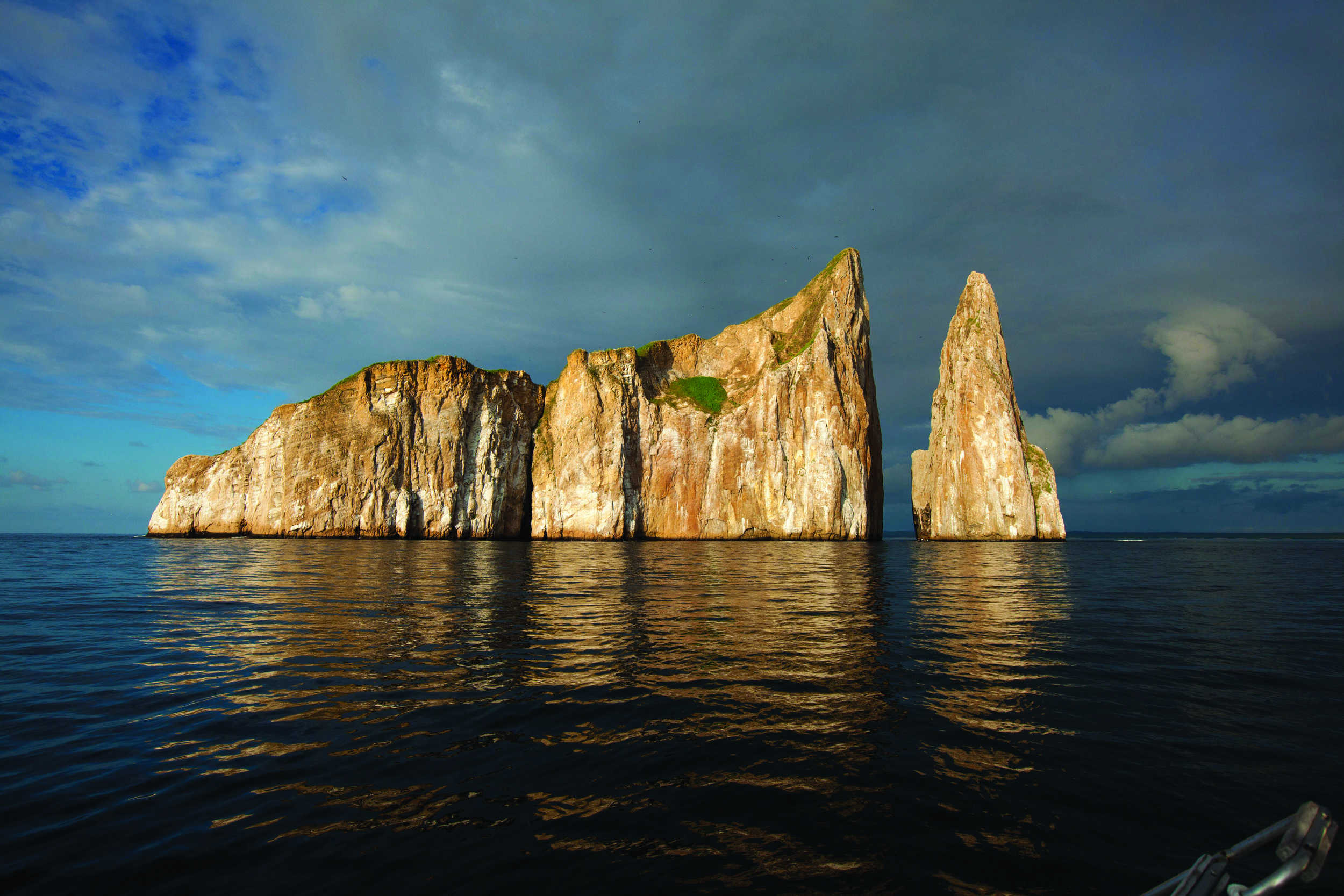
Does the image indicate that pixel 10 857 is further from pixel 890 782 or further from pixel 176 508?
pixel 176 508

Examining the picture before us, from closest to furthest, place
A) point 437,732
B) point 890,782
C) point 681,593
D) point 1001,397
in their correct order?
point 890,782 < point 437,732 < point 681,593 < point 1001,397

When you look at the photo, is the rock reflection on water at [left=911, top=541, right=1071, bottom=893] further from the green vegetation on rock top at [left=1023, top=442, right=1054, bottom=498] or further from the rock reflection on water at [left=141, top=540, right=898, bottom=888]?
the green vegetation on rock top at [left=1023, top=442, right=1054, bottom=498]

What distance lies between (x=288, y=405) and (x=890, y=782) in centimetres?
8220

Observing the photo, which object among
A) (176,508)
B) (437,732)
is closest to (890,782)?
(437,732)

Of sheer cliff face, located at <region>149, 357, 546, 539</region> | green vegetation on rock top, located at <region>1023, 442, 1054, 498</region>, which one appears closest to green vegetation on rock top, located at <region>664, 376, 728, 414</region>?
sheer cliff face, located at <region>149, 357, 546, 539</region>

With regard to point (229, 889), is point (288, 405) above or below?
above

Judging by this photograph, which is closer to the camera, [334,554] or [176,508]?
[334,554]

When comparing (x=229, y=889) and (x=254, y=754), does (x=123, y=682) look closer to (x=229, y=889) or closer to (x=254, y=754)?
(x=254, y=754)

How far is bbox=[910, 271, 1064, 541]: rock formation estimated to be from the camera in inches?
2692

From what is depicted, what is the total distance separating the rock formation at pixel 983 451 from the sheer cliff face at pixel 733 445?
863 centimetres

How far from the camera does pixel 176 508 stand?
7144 cm

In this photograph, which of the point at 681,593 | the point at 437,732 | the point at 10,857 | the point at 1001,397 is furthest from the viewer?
the point at 1001,397

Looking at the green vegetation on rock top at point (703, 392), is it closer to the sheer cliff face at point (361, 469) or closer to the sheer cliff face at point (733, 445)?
the sheer cliff face at point (733, 445)

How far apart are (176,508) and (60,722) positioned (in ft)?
270
